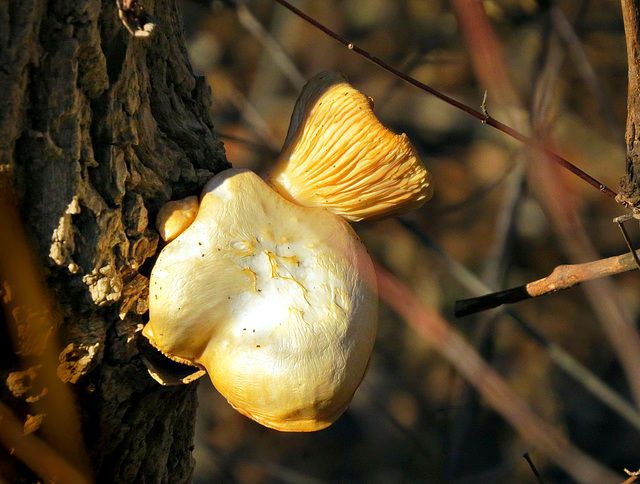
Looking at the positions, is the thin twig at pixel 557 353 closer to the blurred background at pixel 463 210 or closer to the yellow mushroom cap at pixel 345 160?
the blurred background at pixel 463 210

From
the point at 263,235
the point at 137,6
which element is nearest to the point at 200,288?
the point at 263,235

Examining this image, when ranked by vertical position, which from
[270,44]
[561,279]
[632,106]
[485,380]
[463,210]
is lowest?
[485,380]

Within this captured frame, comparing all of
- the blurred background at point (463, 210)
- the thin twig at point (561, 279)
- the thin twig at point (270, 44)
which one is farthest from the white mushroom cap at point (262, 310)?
the thin twig at point (270, 44)

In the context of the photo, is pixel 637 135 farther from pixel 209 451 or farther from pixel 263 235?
pixel 209 451

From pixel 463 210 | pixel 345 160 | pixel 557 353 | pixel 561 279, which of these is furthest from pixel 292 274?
pixel 557 353

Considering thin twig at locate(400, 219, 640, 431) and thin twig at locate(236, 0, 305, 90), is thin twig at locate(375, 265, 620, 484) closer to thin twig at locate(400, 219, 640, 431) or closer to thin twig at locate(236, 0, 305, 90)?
thin twig at locate(400, 219, 640, 431)

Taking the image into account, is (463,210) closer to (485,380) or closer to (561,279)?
(485,380)

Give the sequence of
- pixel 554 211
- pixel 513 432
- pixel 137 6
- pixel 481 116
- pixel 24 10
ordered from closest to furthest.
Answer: pixel 24 10
pixel 137 6
pixel 481 116
pixel 554 211
pixel 513 432

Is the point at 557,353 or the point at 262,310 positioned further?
the point at 557,353
